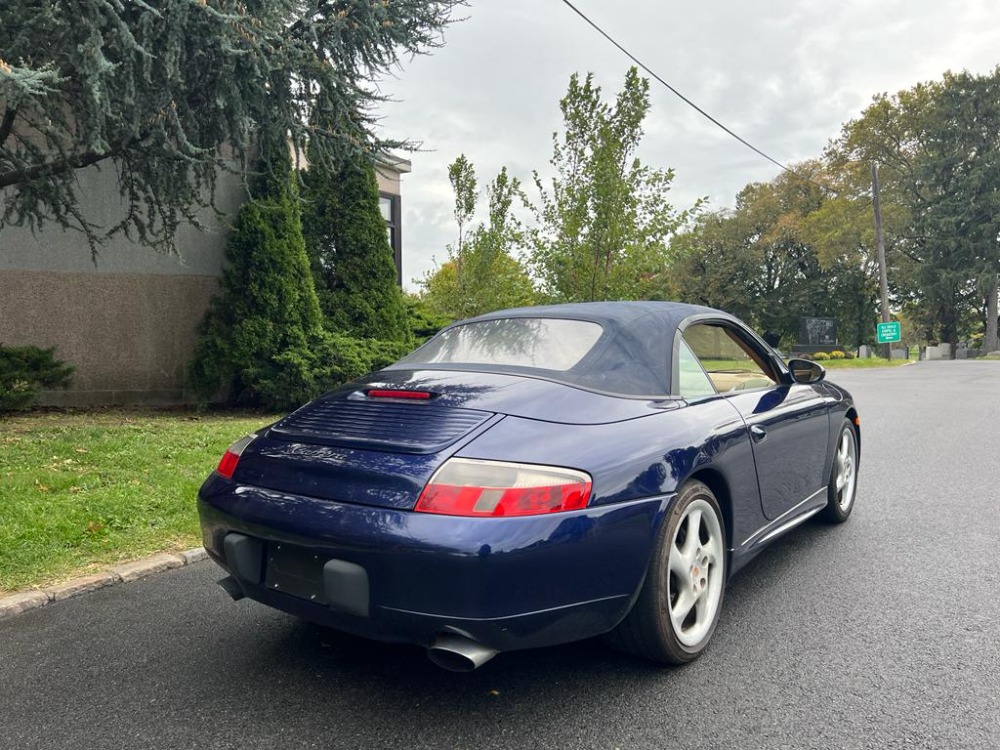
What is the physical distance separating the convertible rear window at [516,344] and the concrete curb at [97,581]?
1.65 m

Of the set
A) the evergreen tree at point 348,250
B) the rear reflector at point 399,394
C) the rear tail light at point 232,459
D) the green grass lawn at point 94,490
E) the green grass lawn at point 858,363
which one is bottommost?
the green grass lawn at point 858,363

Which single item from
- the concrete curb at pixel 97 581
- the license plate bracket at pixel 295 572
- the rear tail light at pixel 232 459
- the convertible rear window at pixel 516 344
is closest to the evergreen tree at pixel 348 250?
the concrete curb at pixel 97 581

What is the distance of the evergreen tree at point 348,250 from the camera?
36.3ft

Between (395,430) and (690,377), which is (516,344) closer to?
(690,377)

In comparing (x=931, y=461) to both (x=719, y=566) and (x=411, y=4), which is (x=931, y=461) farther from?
(x=411, y=4)

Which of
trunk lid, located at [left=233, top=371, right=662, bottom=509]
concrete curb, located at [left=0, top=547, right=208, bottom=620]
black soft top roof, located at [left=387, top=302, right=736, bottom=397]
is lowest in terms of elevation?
concrete curb, located at [left=0, top=547, right=208, bottom=620]

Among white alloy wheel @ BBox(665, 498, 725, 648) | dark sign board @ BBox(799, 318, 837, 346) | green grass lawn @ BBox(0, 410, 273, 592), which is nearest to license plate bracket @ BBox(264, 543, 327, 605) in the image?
white alloy wheel @ BBox(665, 498, 725, 648)

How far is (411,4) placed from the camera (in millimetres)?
7348

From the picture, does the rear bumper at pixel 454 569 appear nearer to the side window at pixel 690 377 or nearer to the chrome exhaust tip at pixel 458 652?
the chrome exhaust tip at pixel 458 652

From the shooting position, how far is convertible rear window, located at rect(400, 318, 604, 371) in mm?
3068

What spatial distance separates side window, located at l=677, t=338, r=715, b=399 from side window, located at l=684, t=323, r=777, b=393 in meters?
0.06

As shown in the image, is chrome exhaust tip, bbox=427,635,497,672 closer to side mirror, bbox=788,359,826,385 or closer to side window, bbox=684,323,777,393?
side window, bbox=684,323,777,393

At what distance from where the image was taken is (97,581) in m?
3.67

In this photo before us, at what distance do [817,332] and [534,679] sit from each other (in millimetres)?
43418
